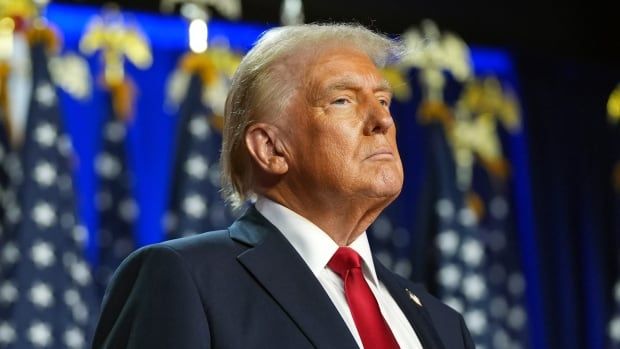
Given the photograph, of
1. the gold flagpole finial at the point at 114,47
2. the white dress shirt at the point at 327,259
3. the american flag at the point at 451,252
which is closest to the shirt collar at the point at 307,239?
the white dress shirt at the point at 327,259

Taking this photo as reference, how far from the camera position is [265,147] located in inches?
102

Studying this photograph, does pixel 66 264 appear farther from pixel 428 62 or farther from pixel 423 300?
pixel 423 300

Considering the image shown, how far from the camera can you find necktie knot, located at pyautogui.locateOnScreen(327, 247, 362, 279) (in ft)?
8.14

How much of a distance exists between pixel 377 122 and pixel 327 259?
328 mm

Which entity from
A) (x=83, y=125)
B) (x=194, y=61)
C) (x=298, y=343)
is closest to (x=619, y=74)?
(x=194, y=61)

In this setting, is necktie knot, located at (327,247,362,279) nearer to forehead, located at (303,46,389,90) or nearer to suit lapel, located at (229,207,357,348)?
suit lapel, located at (229,207,357,348)

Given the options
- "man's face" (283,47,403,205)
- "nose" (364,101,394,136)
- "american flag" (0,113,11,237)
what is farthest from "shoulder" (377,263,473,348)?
"american flag" (0,113,11,237)

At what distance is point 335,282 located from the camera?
8.09 ft

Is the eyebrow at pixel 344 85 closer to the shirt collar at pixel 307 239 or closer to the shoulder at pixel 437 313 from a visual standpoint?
the shirt collar at pixel 307 239

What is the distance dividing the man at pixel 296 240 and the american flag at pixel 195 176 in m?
3.51

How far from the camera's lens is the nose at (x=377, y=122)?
2539 mm

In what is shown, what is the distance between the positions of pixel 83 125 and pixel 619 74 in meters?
3.77

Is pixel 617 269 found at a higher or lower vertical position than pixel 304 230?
lower

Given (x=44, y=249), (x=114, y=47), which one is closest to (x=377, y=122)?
(x=44, y=249)
